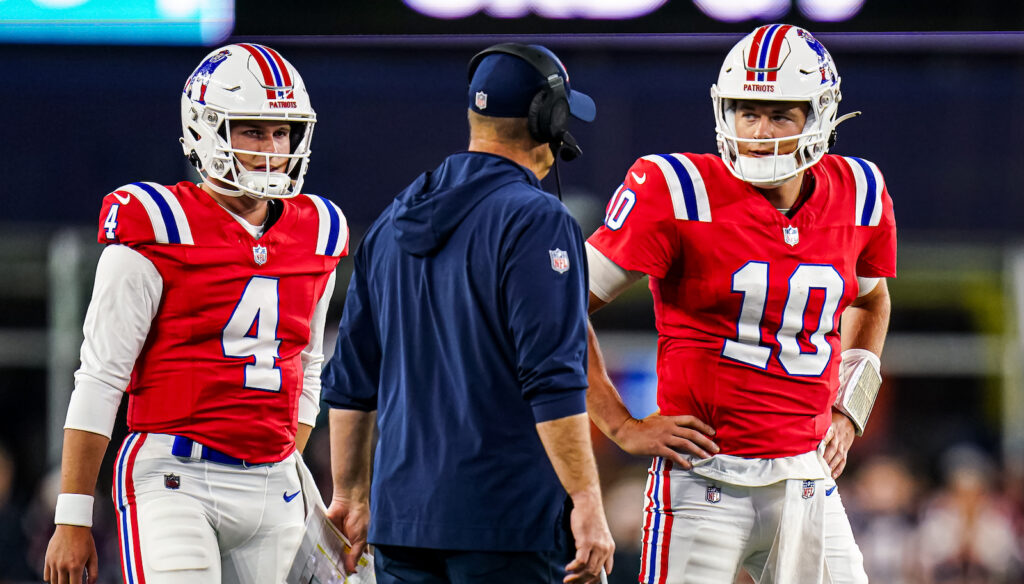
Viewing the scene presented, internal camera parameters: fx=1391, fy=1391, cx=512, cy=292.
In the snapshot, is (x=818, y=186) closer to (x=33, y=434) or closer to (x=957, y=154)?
(x=957, y=154)

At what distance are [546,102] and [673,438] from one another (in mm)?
825

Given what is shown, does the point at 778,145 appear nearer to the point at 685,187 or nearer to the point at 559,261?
the point at 685,187

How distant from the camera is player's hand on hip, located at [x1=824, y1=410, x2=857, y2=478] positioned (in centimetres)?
318

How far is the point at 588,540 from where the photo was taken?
8.09 feet

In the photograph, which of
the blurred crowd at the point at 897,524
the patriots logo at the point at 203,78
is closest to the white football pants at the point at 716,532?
the patriots logo at the point at 203,78

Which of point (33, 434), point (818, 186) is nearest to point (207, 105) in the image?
point (818, 186)

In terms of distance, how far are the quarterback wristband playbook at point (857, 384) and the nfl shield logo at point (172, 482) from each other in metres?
1.52

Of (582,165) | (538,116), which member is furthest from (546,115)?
(582,165)

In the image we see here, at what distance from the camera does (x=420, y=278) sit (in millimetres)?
2625

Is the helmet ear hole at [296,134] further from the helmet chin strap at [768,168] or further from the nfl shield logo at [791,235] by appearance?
the nfl shield logo at [791,235]

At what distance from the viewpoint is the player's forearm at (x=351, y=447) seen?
9.30 feet

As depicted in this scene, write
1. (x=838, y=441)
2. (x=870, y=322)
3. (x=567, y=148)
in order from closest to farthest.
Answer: (x=567, y=148)
(x=838, y=441)
(x=870, y=322)

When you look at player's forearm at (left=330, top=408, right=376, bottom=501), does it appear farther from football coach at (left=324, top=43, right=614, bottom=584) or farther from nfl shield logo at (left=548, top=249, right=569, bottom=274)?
nfl shield logo at (left=548, top=249, right=569, bottom=274)

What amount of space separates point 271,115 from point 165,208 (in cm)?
36
